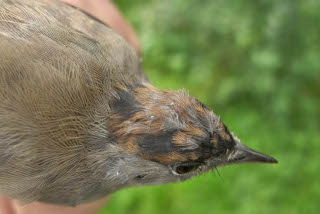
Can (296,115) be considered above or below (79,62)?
above

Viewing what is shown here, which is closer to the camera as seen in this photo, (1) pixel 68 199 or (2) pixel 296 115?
(1) pixel 68 199

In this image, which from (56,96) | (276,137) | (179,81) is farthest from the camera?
(179,81)

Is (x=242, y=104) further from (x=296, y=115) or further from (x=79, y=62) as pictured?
(x=79, y=62)

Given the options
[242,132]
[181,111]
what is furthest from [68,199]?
[242,132]

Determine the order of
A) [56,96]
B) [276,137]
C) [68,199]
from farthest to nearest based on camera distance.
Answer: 1. [276,137]
2. [68,199]
3. [56,96]

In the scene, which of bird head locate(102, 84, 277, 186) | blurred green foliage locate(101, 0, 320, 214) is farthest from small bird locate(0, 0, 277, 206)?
blurred green foliage locate(101, 0, 320, 214)

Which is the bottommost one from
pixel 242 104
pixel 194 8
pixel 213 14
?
pixel 242 104

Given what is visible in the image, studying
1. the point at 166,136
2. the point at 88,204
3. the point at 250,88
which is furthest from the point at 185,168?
the point at 250,88

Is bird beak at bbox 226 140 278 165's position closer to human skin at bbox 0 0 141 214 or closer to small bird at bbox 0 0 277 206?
small bird at bbox 0 0 277 206
